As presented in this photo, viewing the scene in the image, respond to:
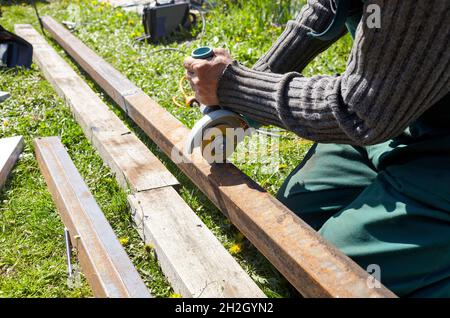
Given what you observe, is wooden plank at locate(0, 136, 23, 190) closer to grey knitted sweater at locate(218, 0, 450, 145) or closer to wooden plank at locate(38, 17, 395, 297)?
wooden plank at locate(38, 17, 395, 297)

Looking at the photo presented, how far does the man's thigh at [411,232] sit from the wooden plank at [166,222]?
1.44ft

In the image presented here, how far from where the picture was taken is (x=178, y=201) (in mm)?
2438

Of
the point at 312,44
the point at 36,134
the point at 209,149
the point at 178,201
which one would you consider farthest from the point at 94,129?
the point at 312,44

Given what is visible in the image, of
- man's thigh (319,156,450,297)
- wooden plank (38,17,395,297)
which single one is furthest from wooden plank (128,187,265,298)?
man's thigh (319,156,450,297)

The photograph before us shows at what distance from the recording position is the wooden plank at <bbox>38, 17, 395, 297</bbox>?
154 centimetres

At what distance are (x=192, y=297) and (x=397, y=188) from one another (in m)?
0.81

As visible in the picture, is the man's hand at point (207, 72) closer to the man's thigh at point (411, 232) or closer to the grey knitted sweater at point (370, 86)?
the grey knitted sweater at point (370, 86)

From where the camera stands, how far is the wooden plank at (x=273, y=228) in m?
1.54

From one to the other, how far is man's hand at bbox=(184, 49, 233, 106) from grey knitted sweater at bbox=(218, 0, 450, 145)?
0.10 ft

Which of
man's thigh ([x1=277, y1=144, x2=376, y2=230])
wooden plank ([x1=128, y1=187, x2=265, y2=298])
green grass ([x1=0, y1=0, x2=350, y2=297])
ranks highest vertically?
man's thigh ([x1=277, y1=144, x2=376, y2=230])

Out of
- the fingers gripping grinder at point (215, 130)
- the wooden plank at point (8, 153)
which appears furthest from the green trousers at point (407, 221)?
the wooden plank at point (8, 153)

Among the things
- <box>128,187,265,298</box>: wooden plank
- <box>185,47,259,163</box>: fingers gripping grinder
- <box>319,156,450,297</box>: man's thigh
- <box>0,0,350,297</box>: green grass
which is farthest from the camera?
<box>0,0,350,297</box>: green grass

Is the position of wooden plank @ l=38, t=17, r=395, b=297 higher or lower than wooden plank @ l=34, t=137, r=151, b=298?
higher

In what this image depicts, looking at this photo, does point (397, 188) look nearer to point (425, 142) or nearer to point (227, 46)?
point (425, 142)
